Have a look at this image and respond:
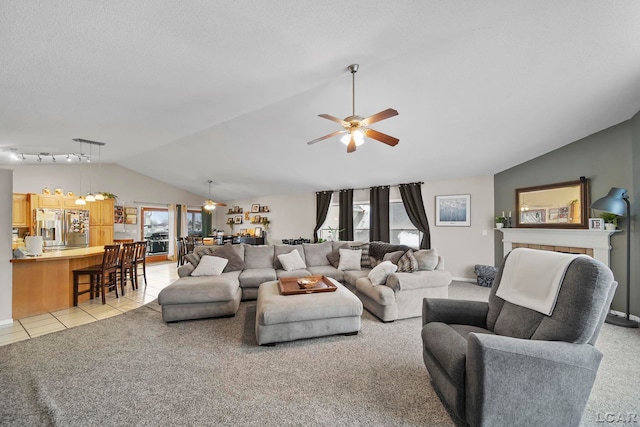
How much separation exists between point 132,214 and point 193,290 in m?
6.46

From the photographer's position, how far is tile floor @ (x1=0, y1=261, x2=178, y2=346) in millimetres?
3098

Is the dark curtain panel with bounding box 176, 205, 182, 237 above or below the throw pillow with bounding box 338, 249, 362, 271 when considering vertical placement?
above

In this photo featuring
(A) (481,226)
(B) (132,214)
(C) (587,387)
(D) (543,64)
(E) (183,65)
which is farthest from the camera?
(B) (132,214)

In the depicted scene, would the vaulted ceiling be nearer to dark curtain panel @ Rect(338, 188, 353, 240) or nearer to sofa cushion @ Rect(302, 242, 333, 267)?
sofa cushion @ Rect(302, 242, 333, 267)

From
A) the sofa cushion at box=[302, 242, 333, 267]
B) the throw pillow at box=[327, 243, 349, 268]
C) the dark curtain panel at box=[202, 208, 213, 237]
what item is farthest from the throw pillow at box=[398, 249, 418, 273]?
the dark curtain panel at box=[202, 208, 213, 237]

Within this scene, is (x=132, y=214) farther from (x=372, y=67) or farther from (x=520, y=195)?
(x=520, y=195)

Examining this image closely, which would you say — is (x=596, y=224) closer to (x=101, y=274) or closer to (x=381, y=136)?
(x=381, y=136)

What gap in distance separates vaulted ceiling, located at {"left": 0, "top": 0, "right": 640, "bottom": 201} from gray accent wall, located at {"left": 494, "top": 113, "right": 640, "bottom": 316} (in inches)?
7.8

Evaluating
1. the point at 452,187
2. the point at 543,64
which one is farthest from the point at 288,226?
the point at 543,64

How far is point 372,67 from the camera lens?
2.76 m

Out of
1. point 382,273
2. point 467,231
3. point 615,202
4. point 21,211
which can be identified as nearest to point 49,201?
point 21,211

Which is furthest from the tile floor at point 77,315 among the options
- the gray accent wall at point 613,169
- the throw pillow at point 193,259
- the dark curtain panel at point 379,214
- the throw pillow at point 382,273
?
the gray accent wall at point 613,169

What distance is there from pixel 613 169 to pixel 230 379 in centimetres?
568

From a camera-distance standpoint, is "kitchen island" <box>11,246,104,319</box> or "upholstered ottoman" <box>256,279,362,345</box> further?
"kitchen island" <box>11,246,104,319</box>
